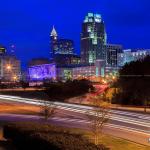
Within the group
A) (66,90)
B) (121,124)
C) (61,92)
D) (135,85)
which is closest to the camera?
(121,124)

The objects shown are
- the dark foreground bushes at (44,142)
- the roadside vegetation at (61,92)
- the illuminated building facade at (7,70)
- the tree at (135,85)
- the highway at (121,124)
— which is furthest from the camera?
the illuminated building facade at (7,70)

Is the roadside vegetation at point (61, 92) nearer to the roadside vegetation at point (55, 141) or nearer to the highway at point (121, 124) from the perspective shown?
the highway at point (121, 124)

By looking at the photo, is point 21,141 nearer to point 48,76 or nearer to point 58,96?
point 58,96

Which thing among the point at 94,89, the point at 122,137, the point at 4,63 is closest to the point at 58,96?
the point at 94,89

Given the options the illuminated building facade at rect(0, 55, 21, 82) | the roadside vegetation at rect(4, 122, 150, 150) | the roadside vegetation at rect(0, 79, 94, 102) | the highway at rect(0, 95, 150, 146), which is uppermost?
the illuminated building facade at rect(0, 55, 21, 82)

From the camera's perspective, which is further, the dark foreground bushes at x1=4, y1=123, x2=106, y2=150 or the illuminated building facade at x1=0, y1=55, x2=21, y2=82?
the illuminated building facade at x1=0, y1=55, x2=21, y2=82

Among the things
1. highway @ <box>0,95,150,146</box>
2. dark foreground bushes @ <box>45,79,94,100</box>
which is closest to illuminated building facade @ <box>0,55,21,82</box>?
dark foreground bushes @ <box>45,79,94,100</box>

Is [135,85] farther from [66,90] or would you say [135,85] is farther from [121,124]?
[121,124]

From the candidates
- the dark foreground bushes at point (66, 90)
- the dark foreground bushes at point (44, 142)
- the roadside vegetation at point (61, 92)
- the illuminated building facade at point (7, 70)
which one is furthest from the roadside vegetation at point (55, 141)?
the illuminated building facade at point (7, 70)

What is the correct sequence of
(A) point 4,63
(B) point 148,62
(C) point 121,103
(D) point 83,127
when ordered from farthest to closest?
(A) point 4,63
(B) point 148,62
(C) point 121,103
(D) point 83,127

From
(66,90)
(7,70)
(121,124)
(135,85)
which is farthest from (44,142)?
(7,70)

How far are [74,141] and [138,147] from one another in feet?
20.3

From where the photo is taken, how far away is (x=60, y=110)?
57.0m

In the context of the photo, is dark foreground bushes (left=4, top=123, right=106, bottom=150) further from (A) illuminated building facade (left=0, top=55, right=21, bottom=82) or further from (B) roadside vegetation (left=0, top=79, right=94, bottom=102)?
(A) illuminated building facade (left=0, top=55, right=21, bottom=82)
